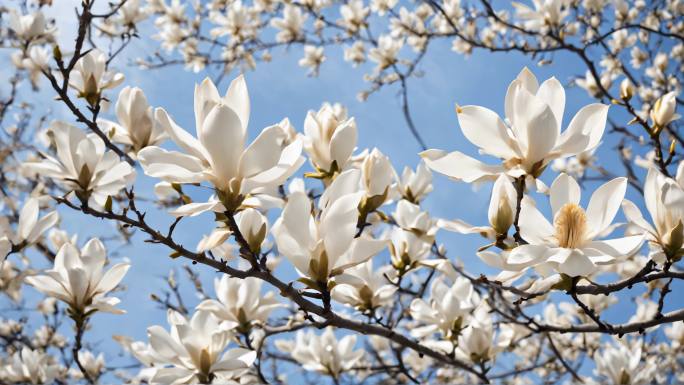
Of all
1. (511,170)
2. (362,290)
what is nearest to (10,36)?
(362,290)

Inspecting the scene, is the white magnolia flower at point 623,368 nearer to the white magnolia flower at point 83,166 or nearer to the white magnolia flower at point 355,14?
the white magnolia flower at point 83,166

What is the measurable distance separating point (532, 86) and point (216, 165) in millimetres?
457

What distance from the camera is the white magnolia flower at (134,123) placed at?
1.13 metres

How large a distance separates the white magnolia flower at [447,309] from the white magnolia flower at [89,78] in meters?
0.93

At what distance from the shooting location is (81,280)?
1.15m

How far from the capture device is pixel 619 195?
0.78 meters

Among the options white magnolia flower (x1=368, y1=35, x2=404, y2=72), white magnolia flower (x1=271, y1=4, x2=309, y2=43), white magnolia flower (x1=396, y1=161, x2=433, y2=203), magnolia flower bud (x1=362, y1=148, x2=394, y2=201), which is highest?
white magnolia flower (x1=271, y1=4, x2=309, y2=43)

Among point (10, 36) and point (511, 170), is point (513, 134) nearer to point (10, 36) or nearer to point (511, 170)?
point (511, 170)

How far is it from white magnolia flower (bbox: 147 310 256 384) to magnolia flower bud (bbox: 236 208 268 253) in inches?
13.7

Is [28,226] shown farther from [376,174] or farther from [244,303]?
[376,174]

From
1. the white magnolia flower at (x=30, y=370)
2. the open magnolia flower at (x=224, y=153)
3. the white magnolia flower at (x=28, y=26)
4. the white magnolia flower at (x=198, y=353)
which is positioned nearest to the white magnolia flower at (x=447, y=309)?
the white magnolia flower at (x=198, y=353)

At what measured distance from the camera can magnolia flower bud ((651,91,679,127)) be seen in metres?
1.18

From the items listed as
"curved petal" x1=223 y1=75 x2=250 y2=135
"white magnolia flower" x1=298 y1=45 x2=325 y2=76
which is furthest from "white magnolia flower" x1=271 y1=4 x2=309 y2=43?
"curved petal" x1=223 y1=75 x2=250 y2=135

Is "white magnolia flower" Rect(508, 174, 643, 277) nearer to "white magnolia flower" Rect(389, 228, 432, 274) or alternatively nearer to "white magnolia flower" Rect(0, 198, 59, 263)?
"white magnolia flower" Rect(389, 228, 432, 274)
